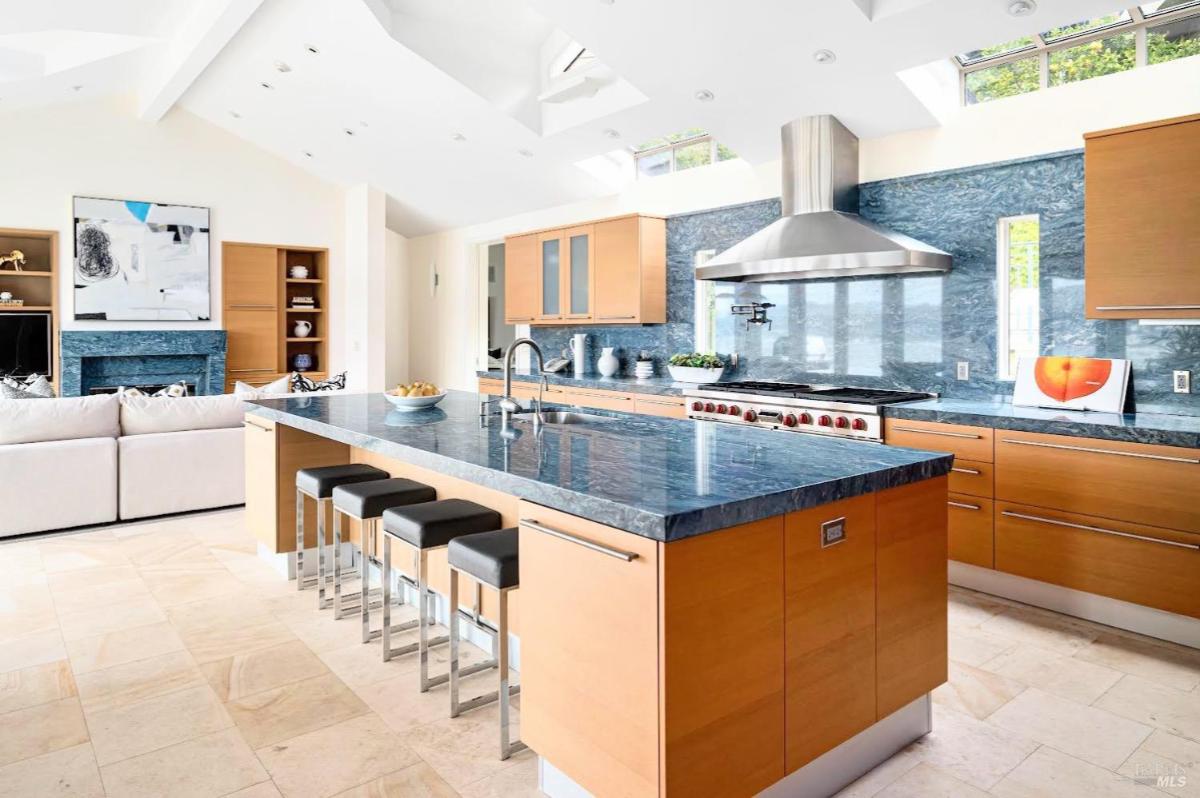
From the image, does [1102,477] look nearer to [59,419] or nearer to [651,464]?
[651,464]

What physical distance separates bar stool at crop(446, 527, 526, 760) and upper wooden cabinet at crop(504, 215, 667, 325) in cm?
383

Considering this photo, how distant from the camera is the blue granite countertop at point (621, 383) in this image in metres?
5.35

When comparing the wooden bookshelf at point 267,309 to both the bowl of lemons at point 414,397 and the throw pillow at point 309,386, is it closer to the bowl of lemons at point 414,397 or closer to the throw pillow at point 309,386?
the throw pillow at point 309,386

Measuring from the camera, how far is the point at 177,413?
498 centimetres

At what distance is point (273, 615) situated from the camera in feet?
11.0

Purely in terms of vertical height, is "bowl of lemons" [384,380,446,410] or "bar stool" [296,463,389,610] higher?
"bowl of lemons" [384,380,446,410]

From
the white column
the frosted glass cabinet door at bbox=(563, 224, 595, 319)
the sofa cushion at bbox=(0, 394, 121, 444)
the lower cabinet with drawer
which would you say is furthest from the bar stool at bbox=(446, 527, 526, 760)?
the white column

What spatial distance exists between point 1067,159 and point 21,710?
498cm

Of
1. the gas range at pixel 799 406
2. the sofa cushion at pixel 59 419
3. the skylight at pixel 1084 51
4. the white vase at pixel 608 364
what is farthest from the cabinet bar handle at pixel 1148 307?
the sofa cushion at pixel 59 419

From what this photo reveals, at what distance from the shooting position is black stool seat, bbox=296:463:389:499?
333 cm

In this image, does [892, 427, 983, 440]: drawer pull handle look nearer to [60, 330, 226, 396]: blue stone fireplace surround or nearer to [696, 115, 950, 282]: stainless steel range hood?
[696, 115, 950, 282]: stainless steel range hood

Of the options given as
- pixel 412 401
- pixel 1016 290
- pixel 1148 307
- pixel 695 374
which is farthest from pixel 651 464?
pixel 695 374

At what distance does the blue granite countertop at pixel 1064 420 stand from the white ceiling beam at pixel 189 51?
497cm

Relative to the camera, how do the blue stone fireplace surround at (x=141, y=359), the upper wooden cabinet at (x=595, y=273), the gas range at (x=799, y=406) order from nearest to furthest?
1. the gas range at (x=799, y=406)
2. the upper wooden cabinet at (x=595, y=273)
3. the blue stone fireplace surround at (x=141, y=359)
